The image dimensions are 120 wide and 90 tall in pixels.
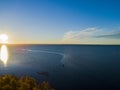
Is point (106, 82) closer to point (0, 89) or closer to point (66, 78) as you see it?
point (66, 78)

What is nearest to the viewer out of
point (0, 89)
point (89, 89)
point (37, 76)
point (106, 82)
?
point (0, 89)

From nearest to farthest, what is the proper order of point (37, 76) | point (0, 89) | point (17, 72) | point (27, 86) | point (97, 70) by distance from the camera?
point (0, 89)
point (27, 86)
point (37, 76)
point (17, 72)
point (97, 70)

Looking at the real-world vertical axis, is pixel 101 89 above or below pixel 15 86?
below

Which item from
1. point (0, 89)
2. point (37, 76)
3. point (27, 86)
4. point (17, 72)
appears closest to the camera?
point (0, 89)

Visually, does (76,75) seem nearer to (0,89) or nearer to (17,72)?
(17,72)

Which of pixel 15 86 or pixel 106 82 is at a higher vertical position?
pixel 15 86

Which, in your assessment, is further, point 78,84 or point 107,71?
point 107,71

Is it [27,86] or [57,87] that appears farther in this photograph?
[57,87]

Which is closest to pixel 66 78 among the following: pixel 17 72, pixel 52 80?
pixel 52 80

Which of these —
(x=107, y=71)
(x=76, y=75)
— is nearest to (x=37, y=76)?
(x=76, y=75)
